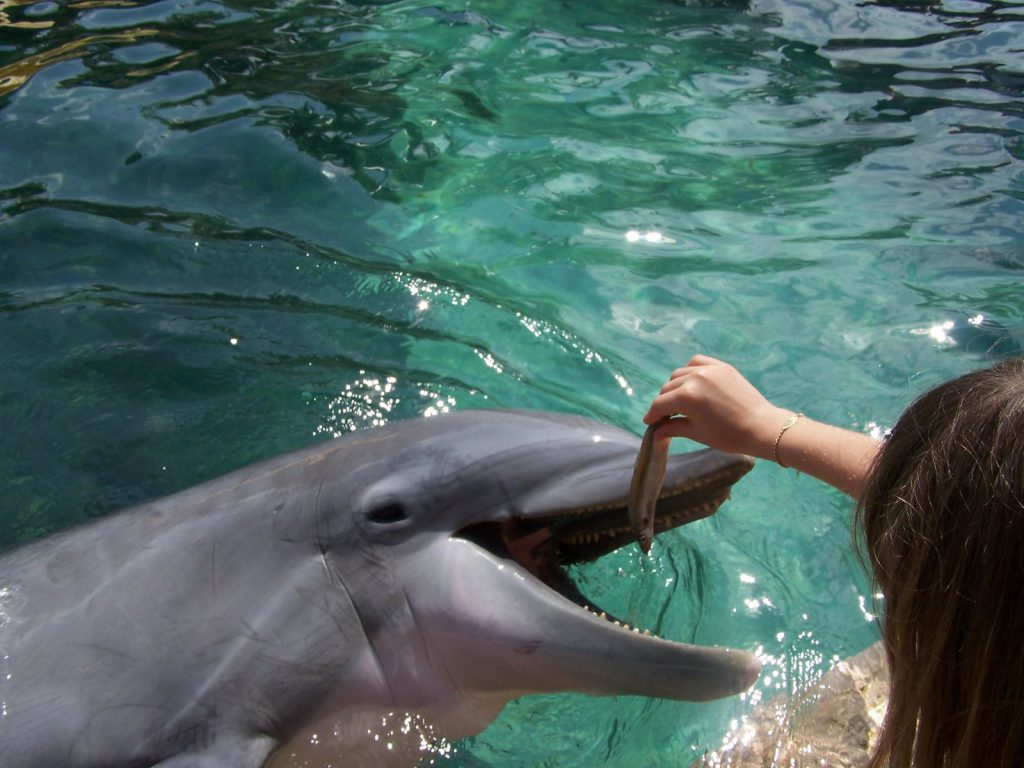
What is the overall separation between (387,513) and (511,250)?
11.9 ft

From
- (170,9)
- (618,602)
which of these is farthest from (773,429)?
(170,9)

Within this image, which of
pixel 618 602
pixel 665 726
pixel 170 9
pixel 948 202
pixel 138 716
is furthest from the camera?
pixel 170 9

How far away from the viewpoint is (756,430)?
3.08 metres

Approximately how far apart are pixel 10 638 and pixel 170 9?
8077 millimetres

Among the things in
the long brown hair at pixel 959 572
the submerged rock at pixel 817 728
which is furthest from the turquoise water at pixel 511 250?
the long brown hair at pixel 959 572

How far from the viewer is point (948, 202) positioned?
753cm

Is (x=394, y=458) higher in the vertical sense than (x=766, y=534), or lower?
higher

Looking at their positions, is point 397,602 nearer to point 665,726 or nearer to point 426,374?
point 665,726

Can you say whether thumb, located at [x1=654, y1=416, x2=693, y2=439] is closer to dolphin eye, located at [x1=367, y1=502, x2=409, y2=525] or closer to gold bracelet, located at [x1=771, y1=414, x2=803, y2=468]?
gold bracelet, located at [x1=771, y1=414, x2=803, y2=468]

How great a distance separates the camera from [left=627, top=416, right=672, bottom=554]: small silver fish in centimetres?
302

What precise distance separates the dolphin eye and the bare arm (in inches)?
31.0

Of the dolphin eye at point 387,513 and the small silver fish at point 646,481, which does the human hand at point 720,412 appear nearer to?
the small silver fish at point 646,481

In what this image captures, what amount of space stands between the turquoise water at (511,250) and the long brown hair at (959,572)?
1.44 meters

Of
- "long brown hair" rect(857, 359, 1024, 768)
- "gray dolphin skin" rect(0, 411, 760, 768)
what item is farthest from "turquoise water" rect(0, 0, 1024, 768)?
"long brown hair" rect(857, 359, 1024, 768)
